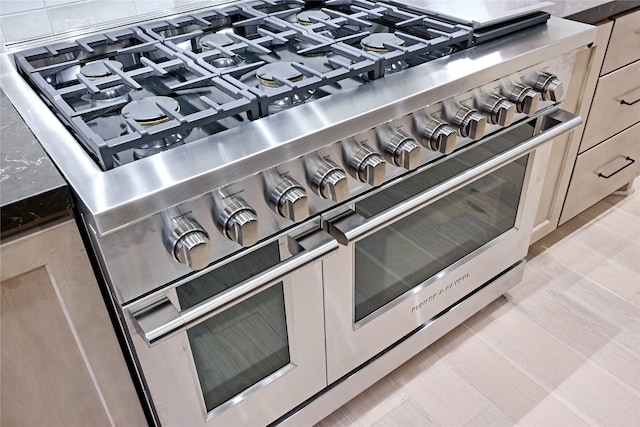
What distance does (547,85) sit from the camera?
1.11 m

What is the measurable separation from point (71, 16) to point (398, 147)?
0.75 m

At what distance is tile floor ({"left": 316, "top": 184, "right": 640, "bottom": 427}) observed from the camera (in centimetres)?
137

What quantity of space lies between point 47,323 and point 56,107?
32cm

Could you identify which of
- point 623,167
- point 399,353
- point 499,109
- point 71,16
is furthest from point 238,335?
point 623,167

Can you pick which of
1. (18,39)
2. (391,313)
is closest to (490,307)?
(391,313)

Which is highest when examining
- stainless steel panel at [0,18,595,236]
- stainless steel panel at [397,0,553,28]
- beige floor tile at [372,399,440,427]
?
stainless steel panel at [397,0,553,28]

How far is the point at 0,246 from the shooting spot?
28.0 inches

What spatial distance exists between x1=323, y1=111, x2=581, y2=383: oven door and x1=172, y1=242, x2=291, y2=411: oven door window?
110 millimetres

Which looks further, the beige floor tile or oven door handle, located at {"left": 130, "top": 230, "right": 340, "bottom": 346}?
the beige floor tile

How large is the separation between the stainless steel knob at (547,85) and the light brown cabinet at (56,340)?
90 cm

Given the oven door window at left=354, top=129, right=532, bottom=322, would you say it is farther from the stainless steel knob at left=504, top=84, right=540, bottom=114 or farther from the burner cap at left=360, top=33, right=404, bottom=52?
the burner cap at left=360, top=33, right=404, bottom=52

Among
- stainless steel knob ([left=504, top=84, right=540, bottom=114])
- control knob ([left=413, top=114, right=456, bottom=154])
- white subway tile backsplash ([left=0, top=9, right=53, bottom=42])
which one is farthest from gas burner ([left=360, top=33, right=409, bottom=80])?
white subway tile backsplash ([left=0, top=9, right=53, bottom=42])

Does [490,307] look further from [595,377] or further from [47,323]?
[47,323]

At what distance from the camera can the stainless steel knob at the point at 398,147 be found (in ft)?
3.01
